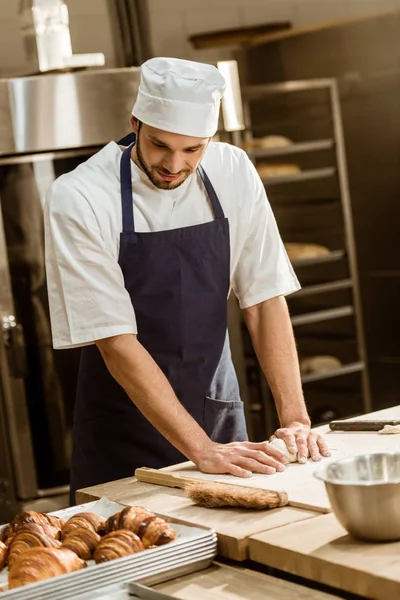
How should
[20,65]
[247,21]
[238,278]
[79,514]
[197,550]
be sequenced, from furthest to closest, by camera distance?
1. [247,21]
2. [20,65]
3. [238,278]
4. [79,514]
5. [197,550]

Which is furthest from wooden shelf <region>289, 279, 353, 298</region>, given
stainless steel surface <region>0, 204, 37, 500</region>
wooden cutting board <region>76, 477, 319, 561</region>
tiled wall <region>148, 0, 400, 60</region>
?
wooden cutting board <region>76, 477, 319, 561</region>

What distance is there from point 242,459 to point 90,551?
1.63ft

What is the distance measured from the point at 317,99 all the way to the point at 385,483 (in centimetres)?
353

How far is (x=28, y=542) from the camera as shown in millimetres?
1570

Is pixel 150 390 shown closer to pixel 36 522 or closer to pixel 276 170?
pixel 36 522

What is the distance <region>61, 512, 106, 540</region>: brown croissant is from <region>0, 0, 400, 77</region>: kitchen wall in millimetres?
2874

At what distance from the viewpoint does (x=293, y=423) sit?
7.45 ft

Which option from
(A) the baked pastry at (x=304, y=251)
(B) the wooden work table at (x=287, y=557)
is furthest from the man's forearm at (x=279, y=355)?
(A) the baked pastry at (x=304, y=251)

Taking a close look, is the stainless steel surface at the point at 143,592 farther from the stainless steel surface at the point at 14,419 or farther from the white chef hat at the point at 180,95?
the stainless steel surface at the point at 14,419

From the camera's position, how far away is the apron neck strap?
93.9 inches

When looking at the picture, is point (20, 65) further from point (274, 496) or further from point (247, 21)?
point (274, 496)

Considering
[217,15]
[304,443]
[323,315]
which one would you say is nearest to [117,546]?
[304,443]

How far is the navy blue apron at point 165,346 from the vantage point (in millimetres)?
2406

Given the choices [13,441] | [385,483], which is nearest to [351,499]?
[385,483]
